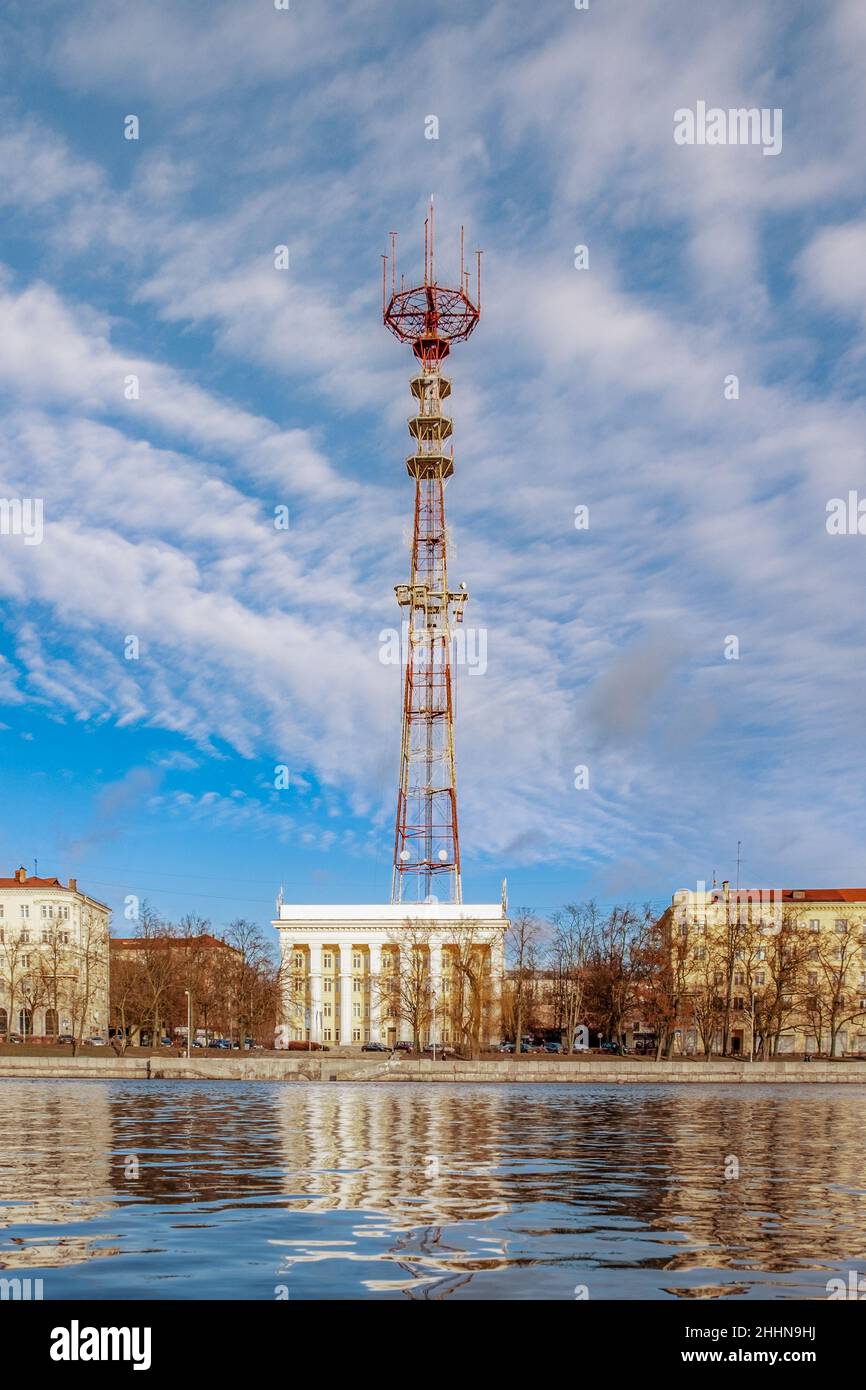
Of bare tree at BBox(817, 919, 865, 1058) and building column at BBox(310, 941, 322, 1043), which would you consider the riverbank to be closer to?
bare tree at BBox(817, 919, 865, 1058)

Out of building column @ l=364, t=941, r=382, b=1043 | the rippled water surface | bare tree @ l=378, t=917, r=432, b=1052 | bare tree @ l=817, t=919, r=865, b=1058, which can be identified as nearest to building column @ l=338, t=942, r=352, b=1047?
building column @ l=364, t=941, r=382, b=1043

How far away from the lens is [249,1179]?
21453 millimetres

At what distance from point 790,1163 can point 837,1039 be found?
105 m

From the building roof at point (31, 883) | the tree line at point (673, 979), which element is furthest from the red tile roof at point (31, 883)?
the tree line at point (673, 979)

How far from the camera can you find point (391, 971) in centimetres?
11575

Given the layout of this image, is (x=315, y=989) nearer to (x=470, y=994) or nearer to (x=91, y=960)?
(x=91, y=960)

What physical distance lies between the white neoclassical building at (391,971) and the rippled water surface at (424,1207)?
55.3 m

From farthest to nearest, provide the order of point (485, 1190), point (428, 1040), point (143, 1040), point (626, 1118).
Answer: point (143, 1040) < point (428, 1040) < point (626, 1118) < point (485, 1190)

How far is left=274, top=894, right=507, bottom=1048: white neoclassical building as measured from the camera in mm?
95938

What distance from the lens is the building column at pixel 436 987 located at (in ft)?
317

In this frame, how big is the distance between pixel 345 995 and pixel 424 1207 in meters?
113

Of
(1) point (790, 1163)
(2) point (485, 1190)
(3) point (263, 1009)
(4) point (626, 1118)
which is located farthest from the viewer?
(3) point (263, 1009)
